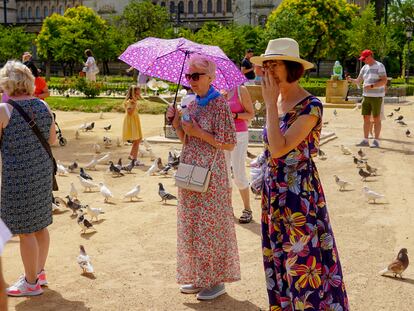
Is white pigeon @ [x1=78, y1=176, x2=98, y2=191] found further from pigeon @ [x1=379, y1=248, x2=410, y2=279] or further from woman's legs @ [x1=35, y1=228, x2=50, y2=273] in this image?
pigeon @ [x1=379, y1=248, x2=410, y2=279]

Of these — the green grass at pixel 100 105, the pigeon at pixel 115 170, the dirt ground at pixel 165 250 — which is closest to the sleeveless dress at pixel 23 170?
the dirt ground at pixel 165 250

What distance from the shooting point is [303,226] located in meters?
3.75

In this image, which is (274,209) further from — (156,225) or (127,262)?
(156,225)

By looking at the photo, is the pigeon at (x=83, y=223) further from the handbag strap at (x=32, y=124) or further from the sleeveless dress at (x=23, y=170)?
the handbag strap at (x=32, y=124)

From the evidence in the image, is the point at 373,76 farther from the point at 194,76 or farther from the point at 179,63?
the point at 194,76

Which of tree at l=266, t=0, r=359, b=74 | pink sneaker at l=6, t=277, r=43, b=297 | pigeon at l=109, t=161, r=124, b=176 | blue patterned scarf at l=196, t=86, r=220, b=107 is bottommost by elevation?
pigeon at l=109, t=161, r=124, b=176

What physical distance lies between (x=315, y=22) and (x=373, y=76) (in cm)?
3763

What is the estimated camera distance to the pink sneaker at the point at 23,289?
5113mm

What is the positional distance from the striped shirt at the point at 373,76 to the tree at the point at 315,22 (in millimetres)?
33183

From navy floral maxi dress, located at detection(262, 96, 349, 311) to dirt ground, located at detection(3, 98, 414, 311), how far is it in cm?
128

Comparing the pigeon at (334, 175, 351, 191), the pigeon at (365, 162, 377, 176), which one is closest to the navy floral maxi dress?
the pigeon at (334, 175, 351, 191)

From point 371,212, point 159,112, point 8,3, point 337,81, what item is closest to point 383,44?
point 337,81

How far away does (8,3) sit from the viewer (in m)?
82.9

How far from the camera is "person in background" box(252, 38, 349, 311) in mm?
3729
